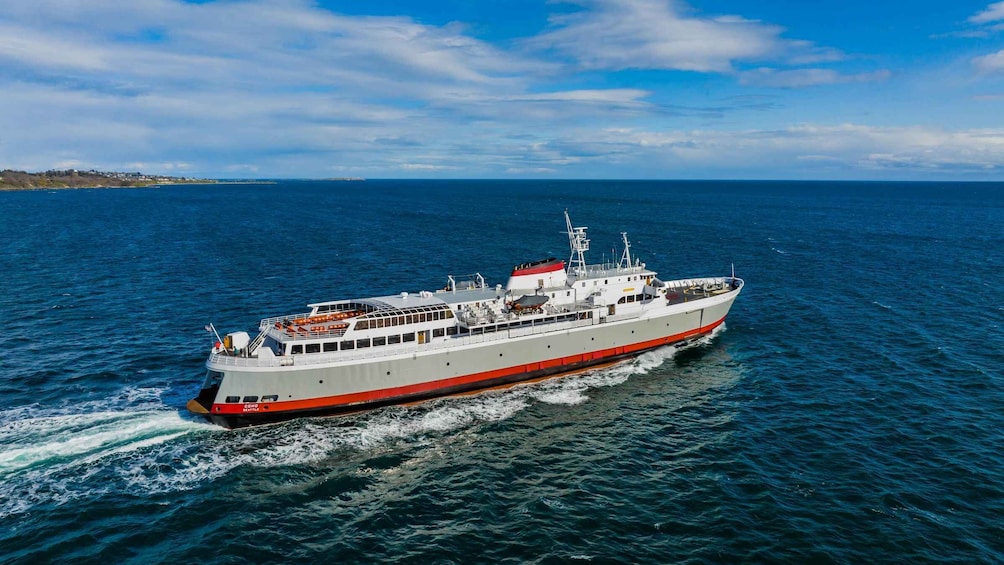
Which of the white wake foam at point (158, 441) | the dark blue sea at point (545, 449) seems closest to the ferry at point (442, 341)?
the dark blue sea at point (545, 449)

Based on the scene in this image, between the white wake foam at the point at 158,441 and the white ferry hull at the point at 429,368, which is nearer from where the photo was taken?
the white wake foam at the point at 158,441

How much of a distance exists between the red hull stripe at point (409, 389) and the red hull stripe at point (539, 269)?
7967 mm

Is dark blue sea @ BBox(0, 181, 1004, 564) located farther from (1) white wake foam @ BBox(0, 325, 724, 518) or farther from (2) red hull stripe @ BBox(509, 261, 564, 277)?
(2) red hull stripe @ BBox(509, 261, 564, 277)

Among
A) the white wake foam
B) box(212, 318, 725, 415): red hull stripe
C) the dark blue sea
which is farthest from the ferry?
the white wake foam

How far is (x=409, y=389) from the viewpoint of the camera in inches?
1619

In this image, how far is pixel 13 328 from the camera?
5362cm

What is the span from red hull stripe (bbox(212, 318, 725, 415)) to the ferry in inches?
2.9

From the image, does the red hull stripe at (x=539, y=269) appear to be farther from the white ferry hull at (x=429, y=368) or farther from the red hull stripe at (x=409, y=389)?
the red hull stripe at (x=409, y=389)

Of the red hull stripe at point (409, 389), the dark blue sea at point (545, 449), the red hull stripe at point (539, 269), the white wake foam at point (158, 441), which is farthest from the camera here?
the red hull stripe at point (539, 269)

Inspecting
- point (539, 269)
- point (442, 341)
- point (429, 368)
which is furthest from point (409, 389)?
point (539, 269)

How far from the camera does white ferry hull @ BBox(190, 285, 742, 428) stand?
121ft

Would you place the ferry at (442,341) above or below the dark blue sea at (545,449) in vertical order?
above

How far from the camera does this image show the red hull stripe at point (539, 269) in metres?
48.8

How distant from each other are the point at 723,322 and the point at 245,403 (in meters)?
45.7
